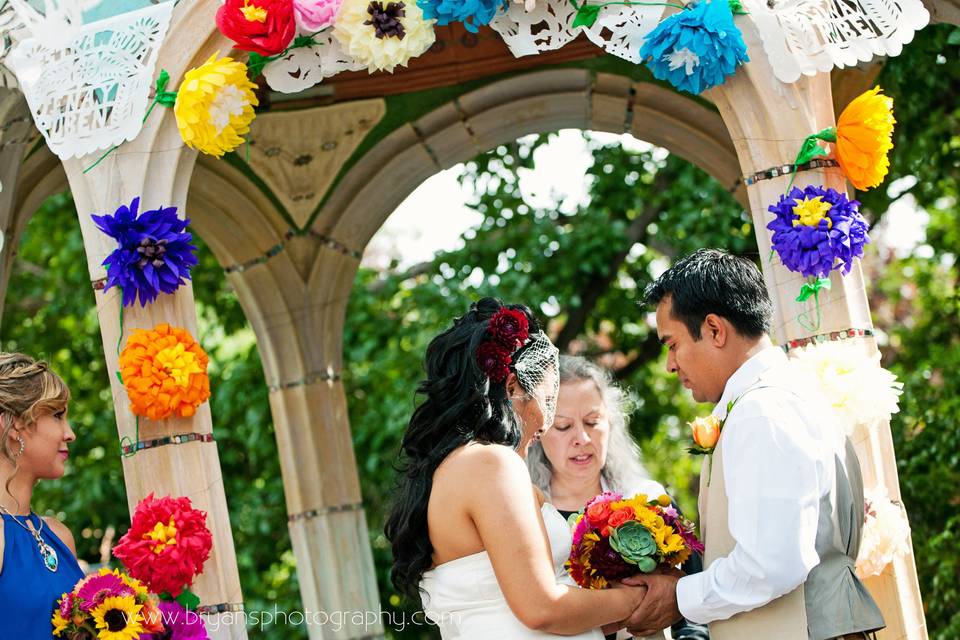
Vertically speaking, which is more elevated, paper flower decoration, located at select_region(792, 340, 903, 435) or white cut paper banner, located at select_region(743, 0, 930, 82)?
white cut paper banner, located at select_region(743, 0, 930, 82)

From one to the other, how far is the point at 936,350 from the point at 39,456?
7.53 m

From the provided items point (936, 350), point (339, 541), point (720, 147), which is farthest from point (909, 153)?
point (339, 541)

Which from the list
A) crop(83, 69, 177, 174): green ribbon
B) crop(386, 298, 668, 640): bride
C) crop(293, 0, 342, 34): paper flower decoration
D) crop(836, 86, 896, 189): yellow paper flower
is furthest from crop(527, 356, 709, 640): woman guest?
crop(83, 69, 177, 174): green ribbon

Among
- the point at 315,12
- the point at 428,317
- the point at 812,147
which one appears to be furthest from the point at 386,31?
the point at 428,317

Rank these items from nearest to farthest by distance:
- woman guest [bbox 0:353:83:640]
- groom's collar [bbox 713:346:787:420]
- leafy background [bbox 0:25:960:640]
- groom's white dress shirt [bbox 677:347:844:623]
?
groom's white dress shirt [bbox 677:347:844:623], groom's collar [bbox 713:346:787:420], woman guest [bbox 0:353:83:640], leafy background [bbox 0:25:960:640]

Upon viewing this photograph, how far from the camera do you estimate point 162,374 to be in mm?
4523

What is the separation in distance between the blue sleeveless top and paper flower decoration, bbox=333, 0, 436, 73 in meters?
2.00

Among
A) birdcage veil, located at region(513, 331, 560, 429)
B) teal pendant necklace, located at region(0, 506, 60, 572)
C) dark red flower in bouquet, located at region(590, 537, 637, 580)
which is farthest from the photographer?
teal pendant necklace, located at region(0, 506, 60, 572)

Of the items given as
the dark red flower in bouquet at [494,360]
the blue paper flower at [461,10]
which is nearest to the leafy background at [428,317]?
the blue paper flower at [461,10]

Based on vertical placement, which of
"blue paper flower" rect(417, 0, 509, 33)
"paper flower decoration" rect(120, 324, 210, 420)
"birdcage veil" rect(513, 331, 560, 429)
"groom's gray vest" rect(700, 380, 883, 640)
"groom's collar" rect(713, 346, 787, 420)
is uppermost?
"blue paper flower" rect(417, 0, 509, 33)

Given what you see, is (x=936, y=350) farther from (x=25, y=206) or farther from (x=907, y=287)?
(x=25, y=206)

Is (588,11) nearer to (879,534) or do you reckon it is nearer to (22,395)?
(879,534)

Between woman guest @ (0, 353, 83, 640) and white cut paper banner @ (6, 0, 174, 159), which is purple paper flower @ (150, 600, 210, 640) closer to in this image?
woman guest @ (0, 353, 83, 640)

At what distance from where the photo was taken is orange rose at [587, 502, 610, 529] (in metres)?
3.74
